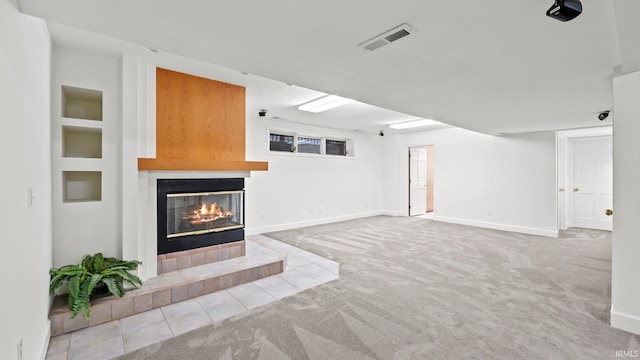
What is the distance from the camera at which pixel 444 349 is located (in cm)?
195

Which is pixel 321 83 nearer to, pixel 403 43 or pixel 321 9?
pixel 403 43

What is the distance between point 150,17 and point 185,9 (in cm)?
24

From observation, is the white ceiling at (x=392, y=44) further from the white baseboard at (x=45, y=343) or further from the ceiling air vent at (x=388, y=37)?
the white baseboard at (x=45, y=343)

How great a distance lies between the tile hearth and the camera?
6.51ft

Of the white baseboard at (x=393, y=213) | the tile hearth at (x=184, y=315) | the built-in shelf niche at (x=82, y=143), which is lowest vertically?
the tile hearth at (x=184, y=315)

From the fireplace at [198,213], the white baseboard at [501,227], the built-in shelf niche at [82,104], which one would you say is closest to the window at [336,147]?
the white baseboard at [501,227]

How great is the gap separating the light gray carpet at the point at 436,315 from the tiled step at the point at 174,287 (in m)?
0.64

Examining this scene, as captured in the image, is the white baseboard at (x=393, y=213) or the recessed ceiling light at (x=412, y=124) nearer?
the recessed ceiling light at (x=412, y=124)

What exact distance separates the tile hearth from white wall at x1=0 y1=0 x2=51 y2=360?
23 cm

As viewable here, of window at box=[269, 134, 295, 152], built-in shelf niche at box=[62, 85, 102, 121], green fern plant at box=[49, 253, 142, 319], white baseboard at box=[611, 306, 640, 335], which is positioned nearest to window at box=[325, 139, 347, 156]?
window at box=[269, 134, 295, 152]

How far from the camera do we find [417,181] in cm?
821

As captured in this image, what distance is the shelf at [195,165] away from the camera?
2.77 m

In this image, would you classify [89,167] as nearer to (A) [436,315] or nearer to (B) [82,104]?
(B) [82,104]

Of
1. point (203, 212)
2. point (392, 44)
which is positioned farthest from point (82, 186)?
point (392, 44)
